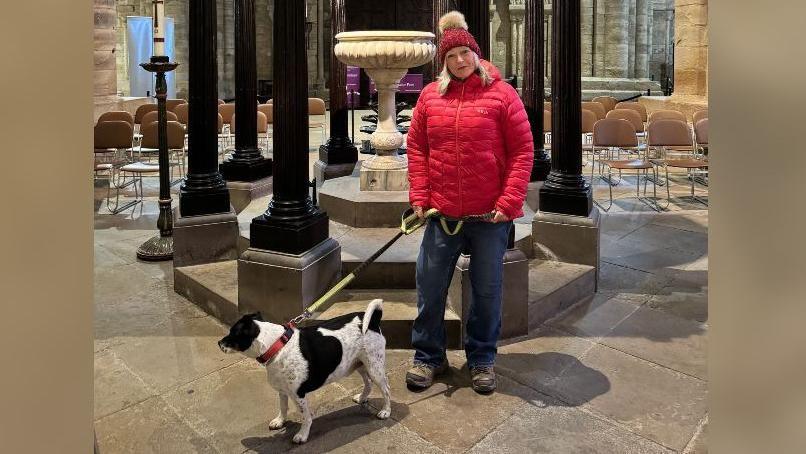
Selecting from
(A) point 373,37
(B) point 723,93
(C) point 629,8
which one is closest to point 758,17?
(B) point 723,93

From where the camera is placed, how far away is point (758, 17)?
0.44m

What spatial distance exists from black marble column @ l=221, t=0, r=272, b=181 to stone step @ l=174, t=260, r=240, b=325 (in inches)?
58.4

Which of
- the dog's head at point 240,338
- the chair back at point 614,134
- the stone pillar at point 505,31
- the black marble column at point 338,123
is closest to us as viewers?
the dog's head at point 240,338

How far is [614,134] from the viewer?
8047 millimetres

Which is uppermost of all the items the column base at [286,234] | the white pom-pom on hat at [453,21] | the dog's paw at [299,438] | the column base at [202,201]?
the white pom-pom on hat at [453,21]

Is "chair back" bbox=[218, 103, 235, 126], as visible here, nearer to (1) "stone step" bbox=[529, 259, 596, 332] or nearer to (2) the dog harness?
(1) "stone step" bbox=[529, 259, 596, 332]

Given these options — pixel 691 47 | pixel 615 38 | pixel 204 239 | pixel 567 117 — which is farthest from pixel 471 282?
→ pixel 615 38

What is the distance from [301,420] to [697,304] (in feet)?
9.75

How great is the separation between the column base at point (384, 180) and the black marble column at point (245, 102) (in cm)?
136

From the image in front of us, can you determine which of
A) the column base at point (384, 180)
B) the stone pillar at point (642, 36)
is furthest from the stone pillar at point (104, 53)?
the stone pillar at point (642, 36)

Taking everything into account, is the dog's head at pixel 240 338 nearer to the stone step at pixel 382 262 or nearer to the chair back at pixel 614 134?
the stone step at pixel 382 262

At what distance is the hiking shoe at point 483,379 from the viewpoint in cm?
329

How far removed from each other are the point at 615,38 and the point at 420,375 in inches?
677

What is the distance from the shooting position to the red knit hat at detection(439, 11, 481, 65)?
10.2 feet
